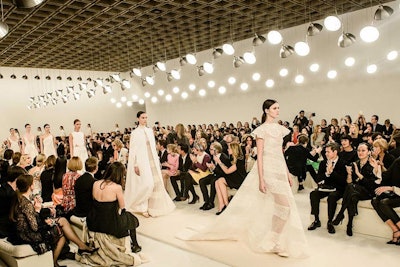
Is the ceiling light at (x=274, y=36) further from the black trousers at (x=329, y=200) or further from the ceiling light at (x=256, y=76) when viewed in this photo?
the ceiling light at (x=256, y=76)

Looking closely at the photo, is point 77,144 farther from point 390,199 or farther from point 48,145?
point 390,199

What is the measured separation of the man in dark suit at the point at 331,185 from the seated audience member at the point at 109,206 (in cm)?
260

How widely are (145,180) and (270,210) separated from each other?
99.5 inches

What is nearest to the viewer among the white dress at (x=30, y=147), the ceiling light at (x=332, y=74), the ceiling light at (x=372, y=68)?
the ceiling light at (x=372, y=68)

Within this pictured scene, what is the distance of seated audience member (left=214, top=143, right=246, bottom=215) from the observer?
20.1ft

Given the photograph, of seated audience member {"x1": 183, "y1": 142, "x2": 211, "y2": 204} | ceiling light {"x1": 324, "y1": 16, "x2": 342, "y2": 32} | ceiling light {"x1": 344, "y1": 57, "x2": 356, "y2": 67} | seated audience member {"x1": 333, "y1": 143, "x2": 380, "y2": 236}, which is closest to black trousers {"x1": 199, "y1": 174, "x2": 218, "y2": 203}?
seated audience member {"x1": 183, "y1": 142, "x2": 211, "y2": 204}

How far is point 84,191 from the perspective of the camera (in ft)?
14.8

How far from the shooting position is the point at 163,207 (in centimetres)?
648

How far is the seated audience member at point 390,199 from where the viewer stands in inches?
174

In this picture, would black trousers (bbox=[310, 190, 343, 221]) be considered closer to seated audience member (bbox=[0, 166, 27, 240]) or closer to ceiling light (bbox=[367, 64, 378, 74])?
seated audience member (bbox=[0, 166, 27, 240])

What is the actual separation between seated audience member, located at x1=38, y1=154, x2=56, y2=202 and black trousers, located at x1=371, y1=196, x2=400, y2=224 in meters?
4.84

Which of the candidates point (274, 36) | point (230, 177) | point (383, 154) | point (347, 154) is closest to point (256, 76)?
point (274, 36)

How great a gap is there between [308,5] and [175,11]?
3.43 meters

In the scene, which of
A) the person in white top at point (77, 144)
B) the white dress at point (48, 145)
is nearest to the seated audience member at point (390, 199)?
the person in white top at point (77, 144)
